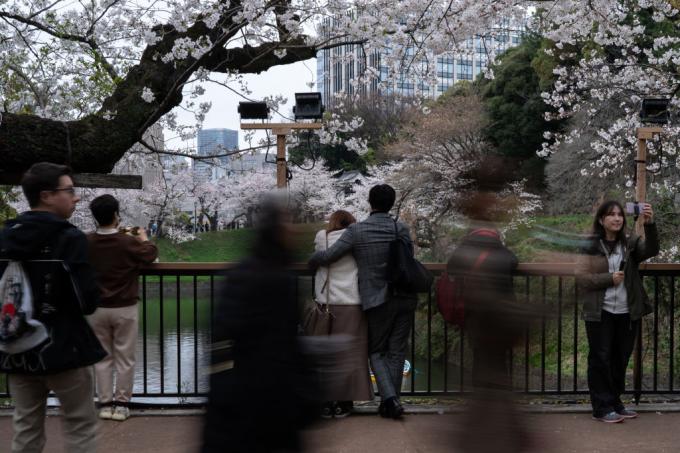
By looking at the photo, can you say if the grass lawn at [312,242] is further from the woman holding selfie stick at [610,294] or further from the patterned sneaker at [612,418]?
the patterned sneaker at [612,418]

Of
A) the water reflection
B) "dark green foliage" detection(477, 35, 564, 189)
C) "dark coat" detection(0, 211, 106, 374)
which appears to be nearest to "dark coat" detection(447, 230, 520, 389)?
"dark coat" detection(0, 211, 106, 374)

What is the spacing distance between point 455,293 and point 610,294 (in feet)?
8.89

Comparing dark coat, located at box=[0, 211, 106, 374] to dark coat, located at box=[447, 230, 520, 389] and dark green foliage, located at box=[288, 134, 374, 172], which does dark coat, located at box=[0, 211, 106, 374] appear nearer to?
dark coat, located at box=[447, 230, 520, 389]

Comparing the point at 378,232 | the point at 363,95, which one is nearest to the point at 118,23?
the point at 378,232

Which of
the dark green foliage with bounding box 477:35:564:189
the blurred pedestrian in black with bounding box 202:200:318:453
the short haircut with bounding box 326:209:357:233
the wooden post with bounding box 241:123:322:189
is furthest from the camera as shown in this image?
the dark green foliage with bounding box 477:35:564:189

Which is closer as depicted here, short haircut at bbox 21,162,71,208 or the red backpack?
the red backpack

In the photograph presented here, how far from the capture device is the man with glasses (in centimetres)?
371

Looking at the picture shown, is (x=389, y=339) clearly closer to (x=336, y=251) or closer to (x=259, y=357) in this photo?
(x=336, y=251)

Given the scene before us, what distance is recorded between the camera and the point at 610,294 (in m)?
5.88

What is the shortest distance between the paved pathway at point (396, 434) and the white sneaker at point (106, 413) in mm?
63

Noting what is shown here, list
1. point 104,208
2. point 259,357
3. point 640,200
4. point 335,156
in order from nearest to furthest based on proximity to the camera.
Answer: point 259,357
point 104,208
point 640,200
point 335,156

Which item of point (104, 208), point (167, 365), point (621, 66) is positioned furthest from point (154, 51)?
point (621, 66)

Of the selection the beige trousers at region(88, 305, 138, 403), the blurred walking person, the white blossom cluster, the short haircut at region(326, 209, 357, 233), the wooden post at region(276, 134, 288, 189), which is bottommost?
the beige trousers at region(88, 305, 138, 403)

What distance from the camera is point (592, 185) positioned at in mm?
26391
